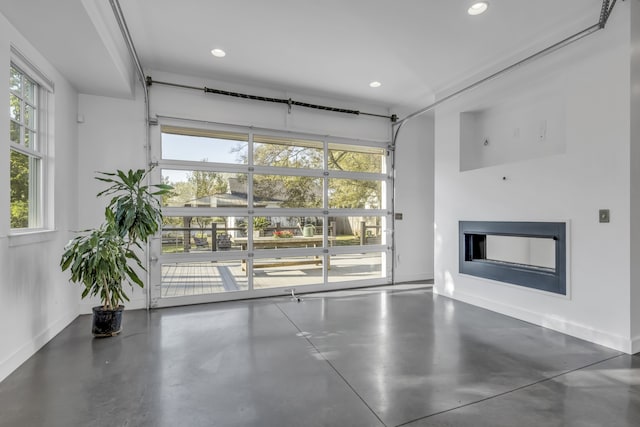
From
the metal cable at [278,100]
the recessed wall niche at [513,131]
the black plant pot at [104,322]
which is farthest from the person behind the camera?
the metal cable at [278,100]

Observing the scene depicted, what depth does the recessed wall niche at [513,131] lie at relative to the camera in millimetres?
3598

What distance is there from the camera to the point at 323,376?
92.5 inches

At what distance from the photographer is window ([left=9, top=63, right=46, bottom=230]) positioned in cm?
273

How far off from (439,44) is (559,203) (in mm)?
2138

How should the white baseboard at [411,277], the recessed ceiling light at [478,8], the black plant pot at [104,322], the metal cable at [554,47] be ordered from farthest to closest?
the white baseboard at [411,277]
the black plant pot at [104,322]
the recessed ceiling light at [478,8]
the metal cable at [554,47]

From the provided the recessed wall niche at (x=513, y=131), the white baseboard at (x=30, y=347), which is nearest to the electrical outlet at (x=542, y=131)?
the recessed wall niche at (x=513, y=131)

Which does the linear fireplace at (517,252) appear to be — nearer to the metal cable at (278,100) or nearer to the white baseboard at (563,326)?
the white baseboard at (563,326)

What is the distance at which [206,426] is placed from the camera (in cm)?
179

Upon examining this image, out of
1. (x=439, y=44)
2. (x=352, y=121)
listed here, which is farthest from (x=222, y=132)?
(x=439, y=44)

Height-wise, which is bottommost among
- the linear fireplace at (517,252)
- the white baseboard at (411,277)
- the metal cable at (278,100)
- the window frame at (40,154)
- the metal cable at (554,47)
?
the white baseboard at (411,277)

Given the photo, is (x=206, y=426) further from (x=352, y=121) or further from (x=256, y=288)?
(x=352, y=121)

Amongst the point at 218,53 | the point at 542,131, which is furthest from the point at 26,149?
the point at 542,131

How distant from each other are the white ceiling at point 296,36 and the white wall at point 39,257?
0.24 meters

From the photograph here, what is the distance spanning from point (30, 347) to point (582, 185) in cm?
523
